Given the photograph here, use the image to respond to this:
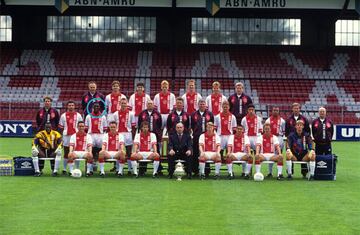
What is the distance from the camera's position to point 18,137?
36.3 meters

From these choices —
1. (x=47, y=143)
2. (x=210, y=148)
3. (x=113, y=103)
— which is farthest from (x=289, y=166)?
(x=47, y=143)

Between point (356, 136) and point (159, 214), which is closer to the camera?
point (159, 214)

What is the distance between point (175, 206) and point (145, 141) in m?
5.42

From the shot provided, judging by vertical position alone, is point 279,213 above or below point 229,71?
below

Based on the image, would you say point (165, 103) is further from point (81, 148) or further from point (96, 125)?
point (81, 148)

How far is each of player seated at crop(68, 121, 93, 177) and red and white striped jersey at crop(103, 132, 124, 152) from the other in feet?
Result: 1.15

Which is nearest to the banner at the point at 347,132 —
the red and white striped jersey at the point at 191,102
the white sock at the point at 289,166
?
the red and white striped jersey at the point at 191,102

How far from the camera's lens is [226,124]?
18.1 meters

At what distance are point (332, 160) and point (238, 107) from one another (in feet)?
8.65

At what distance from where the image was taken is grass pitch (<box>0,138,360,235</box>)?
32.9 feet

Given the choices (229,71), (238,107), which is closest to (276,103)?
(229,71)

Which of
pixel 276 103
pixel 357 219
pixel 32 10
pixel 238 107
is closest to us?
pixel 357 219

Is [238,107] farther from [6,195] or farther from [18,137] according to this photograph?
[18,137]

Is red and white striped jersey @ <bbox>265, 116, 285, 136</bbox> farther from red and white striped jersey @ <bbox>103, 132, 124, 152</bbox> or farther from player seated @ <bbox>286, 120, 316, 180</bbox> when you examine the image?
red and white striped jersey @ <bbox>103, 132, 124, 152</bbox>
